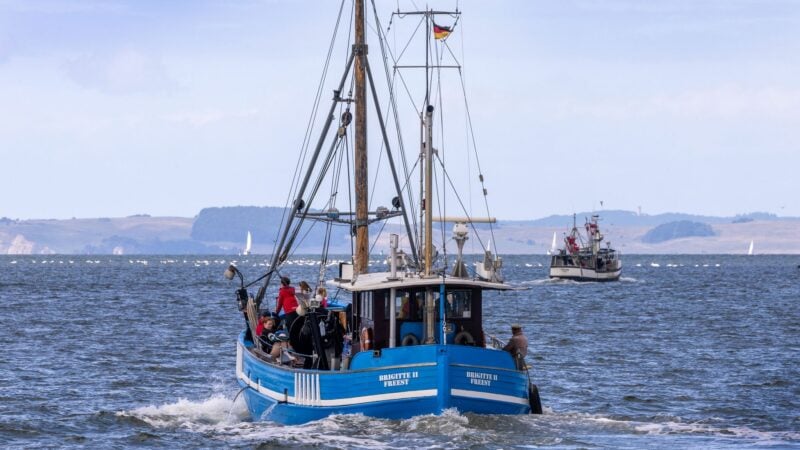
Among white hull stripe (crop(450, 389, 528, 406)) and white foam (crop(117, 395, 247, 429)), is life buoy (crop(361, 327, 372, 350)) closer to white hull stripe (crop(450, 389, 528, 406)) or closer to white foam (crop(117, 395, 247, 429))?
white hull stripe (crop(450, 389, 528, 406))

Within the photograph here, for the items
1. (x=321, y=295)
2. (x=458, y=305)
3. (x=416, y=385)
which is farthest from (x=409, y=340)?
(x=321, y=295)

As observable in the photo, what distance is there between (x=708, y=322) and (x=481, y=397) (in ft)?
178

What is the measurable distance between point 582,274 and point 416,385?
139835mm

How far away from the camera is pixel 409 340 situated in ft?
110

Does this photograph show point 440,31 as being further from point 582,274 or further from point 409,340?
point 582,274

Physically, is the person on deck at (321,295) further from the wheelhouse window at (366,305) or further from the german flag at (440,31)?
the german flag at (440,31)

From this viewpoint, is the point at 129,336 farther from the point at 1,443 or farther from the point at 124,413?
the point at 1,443

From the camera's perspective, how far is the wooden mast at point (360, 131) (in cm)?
4178

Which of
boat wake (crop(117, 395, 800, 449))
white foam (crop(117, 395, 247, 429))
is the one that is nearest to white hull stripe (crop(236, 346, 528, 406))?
boat wake (crop(117, 395, 800, 449))

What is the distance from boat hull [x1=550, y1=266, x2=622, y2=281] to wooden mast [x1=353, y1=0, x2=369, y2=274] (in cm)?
12944

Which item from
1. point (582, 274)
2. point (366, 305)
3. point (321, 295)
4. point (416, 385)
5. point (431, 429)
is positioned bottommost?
point (431, 429)

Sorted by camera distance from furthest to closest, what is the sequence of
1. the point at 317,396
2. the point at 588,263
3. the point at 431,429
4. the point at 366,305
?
the point at 588,263, the point at 366,305, the point at 317,396, the point at 431,429

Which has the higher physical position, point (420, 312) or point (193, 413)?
point (420, 312)

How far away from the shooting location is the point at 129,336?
229ft
